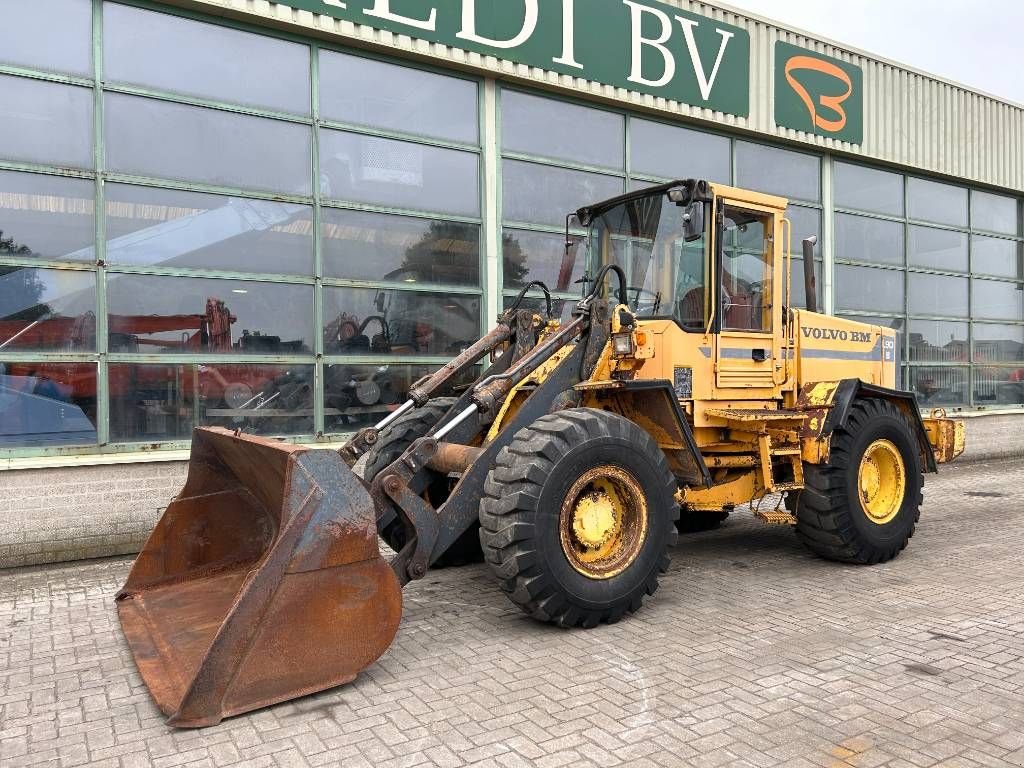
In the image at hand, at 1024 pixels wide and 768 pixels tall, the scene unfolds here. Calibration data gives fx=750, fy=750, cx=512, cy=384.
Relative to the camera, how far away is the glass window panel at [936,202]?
1370 cm

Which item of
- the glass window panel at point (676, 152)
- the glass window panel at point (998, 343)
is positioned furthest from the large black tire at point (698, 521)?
the glass window panel at point (998, 343)

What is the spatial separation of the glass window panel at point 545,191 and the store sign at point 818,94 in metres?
3.69

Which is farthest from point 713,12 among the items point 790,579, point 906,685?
point 906,685

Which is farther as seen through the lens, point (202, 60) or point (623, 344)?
point (202, 60)

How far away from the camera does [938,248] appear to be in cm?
1406

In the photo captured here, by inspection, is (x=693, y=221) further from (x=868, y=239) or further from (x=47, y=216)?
(x=868, y=239)

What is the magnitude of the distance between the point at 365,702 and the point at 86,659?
1894mm

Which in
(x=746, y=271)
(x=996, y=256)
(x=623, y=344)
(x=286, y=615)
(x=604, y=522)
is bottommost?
(x=286, y=615)

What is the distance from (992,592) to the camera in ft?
18.3

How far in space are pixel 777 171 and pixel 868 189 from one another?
2307mm

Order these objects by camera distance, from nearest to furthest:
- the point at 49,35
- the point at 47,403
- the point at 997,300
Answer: the point at 47,403 → the point at 49,35 → the point at 997,300

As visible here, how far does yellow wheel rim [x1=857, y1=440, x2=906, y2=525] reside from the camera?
6.59 metres

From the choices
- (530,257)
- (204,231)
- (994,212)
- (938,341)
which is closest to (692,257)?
(530,257)

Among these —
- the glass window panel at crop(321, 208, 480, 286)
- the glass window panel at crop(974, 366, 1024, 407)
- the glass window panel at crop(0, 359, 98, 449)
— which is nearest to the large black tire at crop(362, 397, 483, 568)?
the glass window panel at crop(321, 208, 480, 286)
